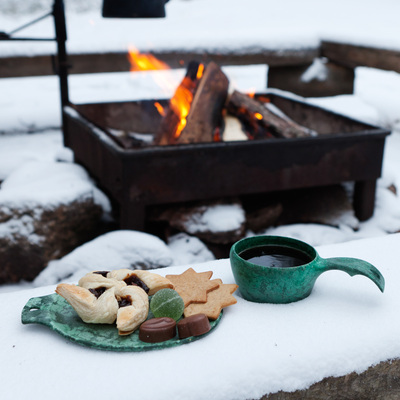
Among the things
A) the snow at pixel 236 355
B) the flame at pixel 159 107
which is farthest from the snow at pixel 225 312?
the flame at pixel 159 107

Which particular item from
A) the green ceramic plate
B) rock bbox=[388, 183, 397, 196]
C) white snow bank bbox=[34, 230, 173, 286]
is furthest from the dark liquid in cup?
rock bbox=[388, 183, 397, 196]

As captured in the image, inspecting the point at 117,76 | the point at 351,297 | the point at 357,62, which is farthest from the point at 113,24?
the point at 351,297

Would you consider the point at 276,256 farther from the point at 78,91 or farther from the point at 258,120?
the point at 78,91

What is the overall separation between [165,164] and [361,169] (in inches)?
48.9

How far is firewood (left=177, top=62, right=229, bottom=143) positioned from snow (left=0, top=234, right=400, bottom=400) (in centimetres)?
190

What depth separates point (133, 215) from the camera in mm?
2582

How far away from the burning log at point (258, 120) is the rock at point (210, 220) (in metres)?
0.57

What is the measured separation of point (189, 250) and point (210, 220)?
0.68ft

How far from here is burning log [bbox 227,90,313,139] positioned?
306 cm

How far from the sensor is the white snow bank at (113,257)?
2207 mm

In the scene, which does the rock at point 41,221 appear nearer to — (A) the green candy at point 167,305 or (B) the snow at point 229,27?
(A) the green candy at point 167,305

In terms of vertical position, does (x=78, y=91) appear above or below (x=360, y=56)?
below

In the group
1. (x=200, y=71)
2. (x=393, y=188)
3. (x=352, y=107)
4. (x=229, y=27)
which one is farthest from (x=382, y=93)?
(x=229, y=27)

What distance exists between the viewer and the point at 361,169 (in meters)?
2.98
